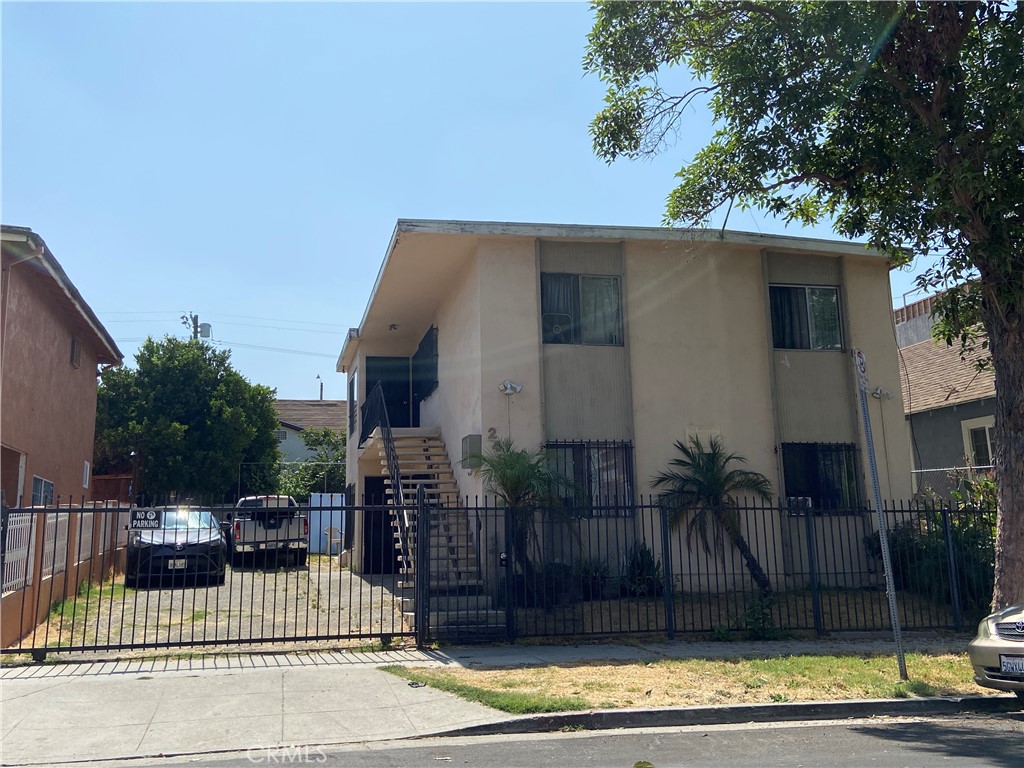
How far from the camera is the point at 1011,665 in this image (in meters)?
7.78

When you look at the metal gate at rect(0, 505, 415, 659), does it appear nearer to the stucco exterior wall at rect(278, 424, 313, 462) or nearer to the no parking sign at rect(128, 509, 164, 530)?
the no parking sign at rect(128, 509, 164, 530)

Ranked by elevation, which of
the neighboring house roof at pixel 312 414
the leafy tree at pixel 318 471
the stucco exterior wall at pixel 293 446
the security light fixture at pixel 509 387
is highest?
the neighboring house roof at pixel 312 414

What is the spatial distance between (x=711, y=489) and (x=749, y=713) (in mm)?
7075

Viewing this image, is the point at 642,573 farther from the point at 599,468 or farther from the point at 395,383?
the point at 395,383

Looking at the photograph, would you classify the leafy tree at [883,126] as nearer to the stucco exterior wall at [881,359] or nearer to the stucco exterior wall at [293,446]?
the stucco exterior wall at [881,359]

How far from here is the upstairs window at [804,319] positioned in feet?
53.8

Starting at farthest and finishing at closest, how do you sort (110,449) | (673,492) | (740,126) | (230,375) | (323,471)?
(323,471) < (230,375) < (110,449) < (673,492) < (740,126)

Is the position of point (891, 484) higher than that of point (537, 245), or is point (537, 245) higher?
point (537, 245)

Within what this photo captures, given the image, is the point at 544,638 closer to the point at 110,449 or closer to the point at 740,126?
the point at 740,126

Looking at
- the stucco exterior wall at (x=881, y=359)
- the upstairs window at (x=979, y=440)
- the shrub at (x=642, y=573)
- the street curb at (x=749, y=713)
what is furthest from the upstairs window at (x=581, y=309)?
the upstairs window at (x=979, y=440)

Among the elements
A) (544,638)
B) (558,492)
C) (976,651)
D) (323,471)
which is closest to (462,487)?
(558,492)

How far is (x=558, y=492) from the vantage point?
46.6ft

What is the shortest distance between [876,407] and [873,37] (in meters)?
7.48

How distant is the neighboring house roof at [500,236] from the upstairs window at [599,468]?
142 inches
